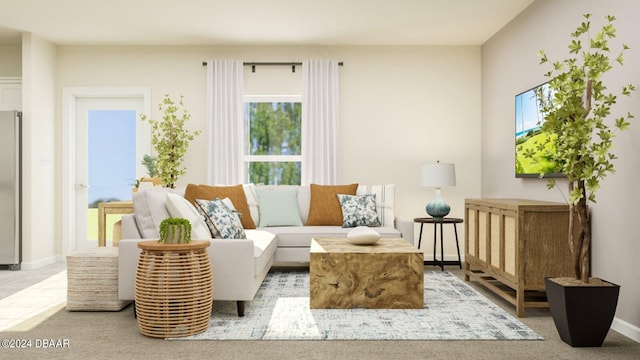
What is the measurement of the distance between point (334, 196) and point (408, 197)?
1.23 meters

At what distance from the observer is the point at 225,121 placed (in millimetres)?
6734

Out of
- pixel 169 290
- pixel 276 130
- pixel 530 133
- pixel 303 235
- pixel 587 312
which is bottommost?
pixel 587 312

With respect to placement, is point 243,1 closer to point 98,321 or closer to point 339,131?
point 339,131

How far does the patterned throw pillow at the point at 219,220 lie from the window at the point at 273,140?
2.40m

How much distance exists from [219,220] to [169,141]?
2434mm

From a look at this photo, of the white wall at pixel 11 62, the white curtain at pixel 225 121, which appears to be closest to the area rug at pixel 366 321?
the white curtain at pixel 225 121

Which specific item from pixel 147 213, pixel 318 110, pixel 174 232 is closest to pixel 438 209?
pixel 318 110

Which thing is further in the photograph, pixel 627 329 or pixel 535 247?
pixel 535 247

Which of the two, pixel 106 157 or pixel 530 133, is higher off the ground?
pixel 530 133

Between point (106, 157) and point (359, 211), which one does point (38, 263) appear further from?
point (359, 211)

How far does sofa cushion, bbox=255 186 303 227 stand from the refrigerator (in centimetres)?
266

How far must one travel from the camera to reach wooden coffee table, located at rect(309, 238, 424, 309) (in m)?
4.05

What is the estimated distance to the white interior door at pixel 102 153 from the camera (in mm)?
6906

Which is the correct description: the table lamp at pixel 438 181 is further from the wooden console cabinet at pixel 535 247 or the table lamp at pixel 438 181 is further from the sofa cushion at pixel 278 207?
the wooden console cabinet at pixel 535 247
